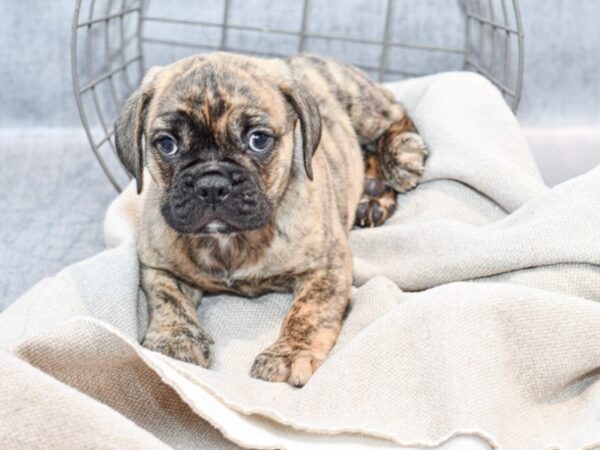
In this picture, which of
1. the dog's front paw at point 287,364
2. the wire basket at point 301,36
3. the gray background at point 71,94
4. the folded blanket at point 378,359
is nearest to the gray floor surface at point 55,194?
the gray background at point 71,94

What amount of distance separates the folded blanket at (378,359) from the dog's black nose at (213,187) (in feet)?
1.61

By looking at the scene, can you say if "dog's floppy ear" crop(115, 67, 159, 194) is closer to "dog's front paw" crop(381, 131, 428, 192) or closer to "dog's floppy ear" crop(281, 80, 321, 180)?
"dog's floppy ear" crop(281, 80, 321, 180)

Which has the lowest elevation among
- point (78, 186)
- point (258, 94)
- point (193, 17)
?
point (78, 186)

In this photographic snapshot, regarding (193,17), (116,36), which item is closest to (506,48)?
(193,17)

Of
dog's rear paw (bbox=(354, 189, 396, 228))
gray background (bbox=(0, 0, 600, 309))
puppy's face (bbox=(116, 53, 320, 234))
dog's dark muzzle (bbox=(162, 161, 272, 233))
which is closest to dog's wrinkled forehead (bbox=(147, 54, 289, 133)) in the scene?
puppy's face (bbox=(116, 53, 320, 234))

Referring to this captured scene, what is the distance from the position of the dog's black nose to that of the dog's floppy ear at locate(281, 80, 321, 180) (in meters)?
0.37

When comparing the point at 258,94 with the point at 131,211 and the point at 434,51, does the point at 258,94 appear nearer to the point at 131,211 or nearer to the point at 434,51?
the point at 131,211

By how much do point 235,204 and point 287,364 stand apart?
0.51 m

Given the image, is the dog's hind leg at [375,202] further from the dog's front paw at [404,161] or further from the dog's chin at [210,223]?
the dog's chin at [210,223]

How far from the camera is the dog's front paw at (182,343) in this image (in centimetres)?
269

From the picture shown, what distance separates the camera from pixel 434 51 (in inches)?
197

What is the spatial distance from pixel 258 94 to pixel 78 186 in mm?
2184

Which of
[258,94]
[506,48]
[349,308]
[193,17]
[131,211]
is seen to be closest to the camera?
[258,94]

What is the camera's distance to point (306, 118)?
113 inches
